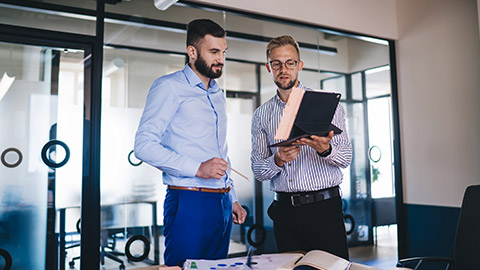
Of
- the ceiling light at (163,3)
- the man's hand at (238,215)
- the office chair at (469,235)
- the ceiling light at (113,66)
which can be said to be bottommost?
the office chair at (469,235)

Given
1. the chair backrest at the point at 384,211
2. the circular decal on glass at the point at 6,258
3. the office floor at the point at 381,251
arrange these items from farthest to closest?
the chair backrest at the point at 384,211 → the office floor at the point at 381,251 → the circular decal on glass at the point at 6,258

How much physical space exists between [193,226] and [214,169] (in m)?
0.28

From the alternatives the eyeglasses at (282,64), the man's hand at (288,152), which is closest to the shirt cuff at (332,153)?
the man's hand at (288,152)

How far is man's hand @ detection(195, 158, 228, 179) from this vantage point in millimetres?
1693

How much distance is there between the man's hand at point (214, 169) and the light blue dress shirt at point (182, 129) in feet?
0.12

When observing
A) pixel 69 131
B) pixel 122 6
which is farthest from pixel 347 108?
pixel 69 131

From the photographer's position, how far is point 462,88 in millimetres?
3578

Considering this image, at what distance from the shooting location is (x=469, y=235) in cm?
212

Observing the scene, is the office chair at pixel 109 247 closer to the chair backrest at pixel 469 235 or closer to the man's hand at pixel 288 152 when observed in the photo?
the man's hand at pixel 288 152

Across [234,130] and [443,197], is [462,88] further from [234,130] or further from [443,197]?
[234,130]

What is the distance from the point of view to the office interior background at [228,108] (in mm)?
2646

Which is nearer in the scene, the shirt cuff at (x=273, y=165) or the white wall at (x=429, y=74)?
the shirt cuff at (x=273, y=165)

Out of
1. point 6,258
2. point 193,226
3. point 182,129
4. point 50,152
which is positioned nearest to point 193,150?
point 182,129

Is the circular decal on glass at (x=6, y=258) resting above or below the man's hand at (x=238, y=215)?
below
